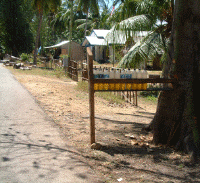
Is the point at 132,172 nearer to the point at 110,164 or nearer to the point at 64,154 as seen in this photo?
the point at 110,164

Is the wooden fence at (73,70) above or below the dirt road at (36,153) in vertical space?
above

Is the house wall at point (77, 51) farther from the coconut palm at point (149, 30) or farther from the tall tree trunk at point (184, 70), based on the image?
the tall tree trunk at point (184, 70)

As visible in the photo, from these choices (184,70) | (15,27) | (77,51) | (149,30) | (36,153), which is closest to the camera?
(36,153)

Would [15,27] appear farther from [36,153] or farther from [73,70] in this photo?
[36,153]

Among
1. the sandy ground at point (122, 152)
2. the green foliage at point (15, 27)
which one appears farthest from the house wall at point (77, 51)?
the sandy ground at point (122, 152)

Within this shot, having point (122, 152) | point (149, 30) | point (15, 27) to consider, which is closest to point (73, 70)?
point (149, 30)

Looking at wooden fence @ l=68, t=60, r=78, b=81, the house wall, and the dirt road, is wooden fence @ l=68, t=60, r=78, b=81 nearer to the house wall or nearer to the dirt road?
the dirt road

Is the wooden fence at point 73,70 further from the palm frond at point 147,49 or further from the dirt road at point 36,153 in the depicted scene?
the dirt road at point 36,153

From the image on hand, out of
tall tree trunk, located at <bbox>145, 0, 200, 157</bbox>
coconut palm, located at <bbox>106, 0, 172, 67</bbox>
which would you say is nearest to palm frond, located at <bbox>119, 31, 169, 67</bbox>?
coconut palm, located at <bbox>106, 0, 172, 67</bbox>

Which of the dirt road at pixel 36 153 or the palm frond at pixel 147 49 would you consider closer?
the dirt road at pixel 36 153

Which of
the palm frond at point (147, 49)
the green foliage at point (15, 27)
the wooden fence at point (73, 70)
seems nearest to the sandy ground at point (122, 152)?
the palm frond at point (147, 49)

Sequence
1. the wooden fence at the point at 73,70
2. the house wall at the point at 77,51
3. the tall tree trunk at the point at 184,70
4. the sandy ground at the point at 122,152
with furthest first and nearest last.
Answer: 1. the house wall at the point at 77,51
2. the wooden fence at the point at 73,70
3. the tall tree trunk at the point at 184,70
4. the sandy ground at the point at 122,152

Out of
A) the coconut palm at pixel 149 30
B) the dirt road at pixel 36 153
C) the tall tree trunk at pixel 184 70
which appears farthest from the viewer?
the coconut palm at pixel 149 30

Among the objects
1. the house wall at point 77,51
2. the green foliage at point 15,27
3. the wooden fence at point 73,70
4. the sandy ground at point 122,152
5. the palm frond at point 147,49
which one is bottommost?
the sandy ground at point 122,152
